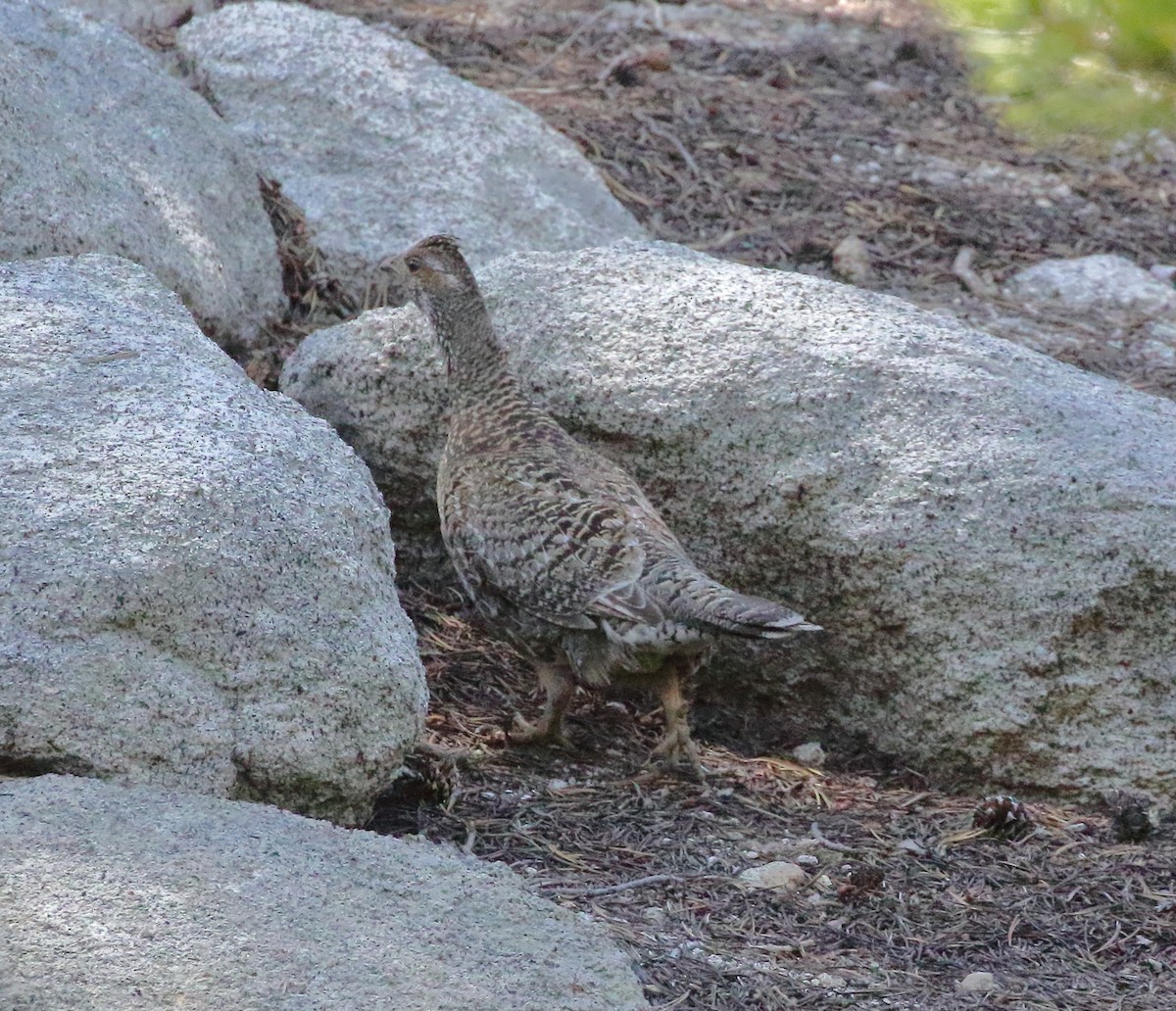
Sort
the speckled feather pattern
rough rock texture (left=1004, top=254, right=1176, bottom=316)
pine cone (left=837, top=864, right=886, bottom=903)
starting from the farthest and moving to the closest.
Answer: rough rock texture (left=1004, top=254, right=1176, bottom=316) < the speckled feather pattern < pine cone (left=837, top=864, right=886, bottom=903)

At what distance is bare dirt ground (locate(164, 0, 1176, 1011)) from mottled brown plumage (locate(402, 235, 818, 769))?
0.37 metres

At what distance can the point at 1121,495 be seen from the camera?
214 inches

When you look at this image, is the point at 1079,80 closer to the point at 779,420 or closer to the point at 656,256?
the point at 779,420

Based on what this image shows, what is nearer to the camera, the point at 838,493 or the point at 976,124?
the point at 838,493

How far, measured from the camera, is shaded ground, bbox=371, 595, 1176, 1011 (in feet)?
13.8

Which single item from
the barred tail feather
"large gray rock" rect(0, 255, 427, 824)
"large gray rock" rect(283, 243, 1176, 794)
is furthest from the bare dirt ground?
the barred tail feather

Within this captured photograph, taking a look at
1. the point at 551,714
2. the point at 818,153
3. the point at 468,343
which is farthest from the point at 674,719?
the point at 818,153

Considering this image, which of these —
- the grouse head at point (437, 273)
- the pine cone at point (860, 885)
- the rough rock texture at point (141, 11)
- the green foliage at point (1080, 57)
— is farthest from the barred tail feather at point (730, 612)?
the rough rock texture at point (141, 11)

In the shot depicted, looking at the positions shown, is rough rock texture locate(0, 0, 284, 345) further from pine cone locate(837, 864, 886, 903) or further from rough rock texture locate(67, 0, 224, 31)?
pine cone locate(837, 864, 886, 903)

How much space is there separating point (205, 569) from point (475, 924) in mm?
1321

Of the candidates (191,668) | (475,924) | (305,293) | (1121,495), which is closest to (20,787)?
(191,668)

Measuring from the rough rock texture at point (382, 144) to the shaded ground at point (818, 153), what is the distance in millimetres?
814

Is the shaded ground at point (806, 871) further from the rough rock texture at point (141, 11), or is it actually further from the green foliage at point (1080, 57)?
the rough rock texture at point (141, 11)

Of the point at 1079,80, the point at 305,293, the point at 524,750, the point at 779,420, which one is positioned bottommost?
the point at 524,750
